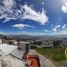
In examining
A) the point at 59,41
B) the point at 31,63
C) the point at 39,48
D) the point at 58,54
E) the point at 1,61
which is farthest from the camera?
the point at 39,48

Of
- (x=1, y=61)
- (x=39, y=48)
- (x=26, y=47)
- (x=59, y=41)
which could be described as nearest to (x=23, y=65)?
(x=1, y=61)

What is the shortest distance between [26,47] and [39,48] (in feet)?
23.6

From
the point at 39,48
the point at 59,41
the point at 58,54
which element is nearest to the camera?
the point at 59,41

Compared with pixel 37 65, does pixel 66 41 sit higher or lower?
higher

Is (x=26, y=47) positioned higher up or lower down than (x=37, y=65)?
higher up

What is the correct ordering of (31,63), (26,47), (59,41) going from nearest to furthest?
(31,63), (26,47), (59,41)

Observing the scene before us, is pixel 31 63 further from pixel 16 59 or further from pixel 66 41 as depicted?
pixel 66 41

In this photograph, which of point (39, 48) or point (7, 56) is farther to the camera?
point (39, 48)

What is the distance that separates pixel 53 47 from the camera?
465 inches

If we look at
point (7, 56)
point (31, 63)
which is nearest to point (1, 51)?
point (7, 56)

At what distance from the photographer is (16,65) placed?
390 cm

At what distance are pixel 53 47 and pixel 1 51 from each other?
8.17m

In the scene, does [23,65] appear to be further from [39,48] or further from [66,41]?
[39,48]

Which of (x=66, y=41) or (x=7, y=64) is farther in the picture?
(x=66, y=41)
